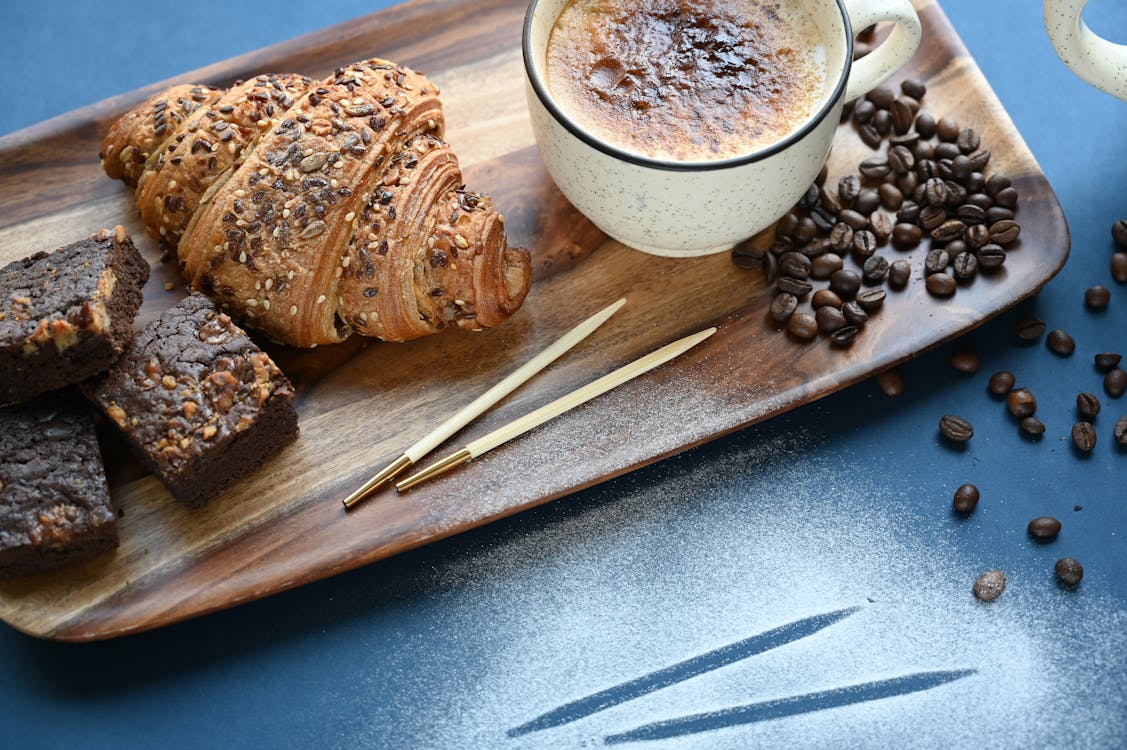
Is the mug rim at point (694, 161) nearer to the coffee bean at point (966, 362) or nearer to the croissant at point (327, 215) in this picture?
the croissant at point (327, 215)

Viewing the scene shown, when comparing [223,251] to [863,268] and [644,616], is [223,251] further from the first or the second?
[863,268]

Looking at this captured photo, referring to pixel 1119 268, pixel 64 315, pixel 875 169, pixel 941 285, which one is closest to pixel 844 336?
pixel 941 285

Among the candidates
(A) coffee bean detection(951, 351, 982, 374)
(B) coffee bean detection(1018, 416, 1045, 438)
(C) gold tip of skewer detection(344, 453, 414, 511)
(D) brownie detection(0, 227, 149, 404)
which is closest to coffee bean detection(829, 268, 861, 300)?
(A) coffee bean detection(951, 351, 982, 374)

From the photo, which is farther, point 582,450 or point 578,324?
point 578,324

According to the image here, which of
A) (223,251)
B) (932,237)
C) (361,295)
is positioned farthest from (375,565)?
(932,237)

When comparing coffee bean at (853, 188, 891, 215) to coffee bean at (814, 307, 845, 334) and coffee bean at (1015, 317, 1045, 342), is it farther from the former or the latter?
coffee bean at (1015, 317, 1045, 342)

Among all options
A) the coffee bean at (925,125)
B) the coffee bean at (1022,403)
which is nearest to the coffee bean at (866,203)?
the coffee bean at (925,125)
